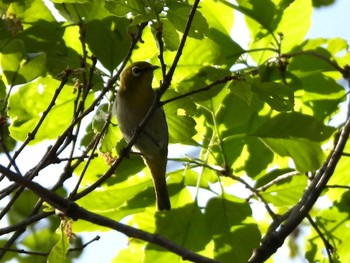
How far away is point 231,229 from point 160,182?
489mm

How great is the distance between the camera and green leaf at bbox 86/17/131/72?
12.7ft

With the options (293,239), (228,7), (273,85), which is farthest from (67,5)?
(293,239)

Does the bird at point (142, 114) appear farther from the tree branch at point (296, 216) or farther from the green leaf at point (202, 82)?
the tree branch at point (296, 216)

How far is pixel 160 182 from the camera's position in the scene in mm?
4148

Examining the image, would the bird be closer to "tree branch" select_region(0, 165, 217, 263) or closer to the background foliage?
the background foliage

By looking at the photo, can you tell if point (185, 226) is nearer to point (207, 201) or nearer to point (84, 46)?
point (207, 201)

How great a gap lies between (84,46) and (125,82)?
1.20m

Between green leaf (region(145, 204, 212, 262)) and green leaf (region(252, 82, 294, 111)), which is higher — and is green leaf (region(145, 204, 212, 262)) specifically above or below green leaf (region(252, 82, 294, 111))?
below

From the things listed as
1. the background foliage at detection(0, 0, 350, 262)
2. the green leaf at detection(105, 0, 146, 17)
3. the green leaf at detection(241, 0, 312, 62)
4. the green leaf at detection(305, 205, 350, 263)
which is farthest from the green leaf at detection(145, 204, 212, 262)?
the green leaf at detection(105, 0, 146, 17)

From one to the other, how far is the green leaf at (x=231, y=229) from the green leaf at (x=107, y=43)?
2.80ft

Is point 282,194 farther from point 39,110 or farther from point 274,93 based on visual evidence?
point 39,110

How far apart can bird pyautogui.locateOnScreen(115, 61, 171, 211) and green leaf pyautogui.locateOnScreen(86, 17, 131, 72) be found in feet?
1.08

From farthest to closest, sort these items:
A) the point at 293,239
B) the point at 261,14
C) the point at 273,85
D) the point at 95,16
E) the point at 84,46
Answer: the point at 293,239, the point at 261,14, the point at 95,16, the point at 84,46, the point at 273,85

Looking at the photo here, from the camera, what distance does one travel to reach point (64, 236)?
3.11 m
